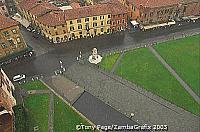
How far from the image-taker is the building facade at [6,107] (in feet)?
243

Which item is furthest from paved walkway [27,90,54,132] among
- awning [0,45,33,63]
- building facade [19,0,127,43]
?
building facade [19,0,127,43]

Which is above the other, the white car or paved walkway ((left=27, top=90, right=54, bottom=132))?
the white car

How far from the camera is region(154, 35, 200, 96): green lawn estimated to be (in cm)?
8806

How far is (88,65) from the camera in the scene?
97188 millimetres

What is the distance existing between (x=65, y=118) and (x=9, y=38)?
3666 centimetres

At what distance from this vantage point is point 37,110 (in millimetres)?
81375

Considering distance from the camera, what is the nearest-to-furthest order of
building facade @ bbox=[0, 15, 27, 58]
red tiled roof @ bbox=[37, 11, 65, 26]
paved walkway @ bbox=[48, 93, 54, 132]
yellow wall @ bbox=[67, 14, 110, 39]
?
paved walkway @ bbox=[48, 93, 54, 132] < building facade @ bbox=[0, 15, 27, 58] < red tiled roof @ bbox=[37, 11, 65, 26] < yellow wall @ bbox=[67, 14, 110, 39]

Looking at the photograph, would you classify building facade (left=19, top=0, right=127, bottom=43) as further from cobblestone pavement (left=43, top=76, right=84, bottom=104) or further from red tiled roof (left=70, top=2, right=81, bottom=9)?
cobblestone pavement (left=43, top=76, right=84, bottom=104)

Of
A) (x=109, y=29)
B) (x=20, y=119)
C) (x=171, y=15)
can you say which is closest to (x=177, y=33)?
(x=171, y=15)

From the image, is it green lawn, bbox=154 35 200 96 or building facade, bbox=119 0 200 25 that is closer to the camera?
green lawn, bbox=154 35 200 96

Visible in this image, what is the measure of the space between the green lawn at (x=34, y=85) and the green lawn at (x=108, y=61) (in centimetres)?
2211

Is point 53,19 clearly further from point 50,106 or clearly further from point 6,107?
point 6,107

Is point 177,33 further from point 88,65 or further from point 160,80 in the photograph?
point 88,65

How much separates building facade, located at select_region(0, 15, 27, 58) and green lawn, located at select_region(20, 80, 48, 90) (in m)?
15.5
